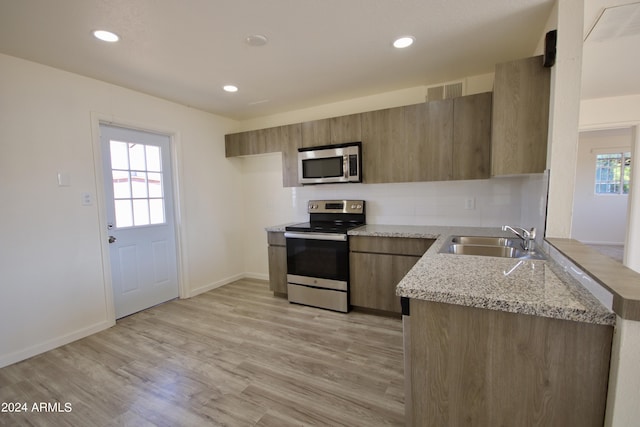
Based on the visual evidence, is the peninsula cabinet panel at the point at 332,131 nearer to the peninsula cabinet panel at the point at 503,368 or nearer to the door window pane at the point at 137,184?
the door window pane at the point at 137,184

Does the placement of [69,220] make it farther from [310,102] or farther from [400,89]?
[400,89]

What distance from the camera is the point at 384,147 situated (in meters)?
2.90

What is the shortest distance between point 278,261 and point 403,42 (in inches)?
99.7

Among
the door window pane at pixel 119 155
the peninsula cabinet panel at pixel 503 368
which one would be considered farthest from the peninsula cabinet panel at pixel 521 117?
the door window pane at pixel 119 155

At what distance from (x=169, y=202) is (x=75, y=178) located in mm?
974

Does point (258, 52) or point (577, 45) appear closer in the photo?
point (577, 45)

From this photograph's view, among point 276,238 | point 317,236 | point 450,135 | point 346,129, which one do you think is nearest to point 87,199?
point 276,238

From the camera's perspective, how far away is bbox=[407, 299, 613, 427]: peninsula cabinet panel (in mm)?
930

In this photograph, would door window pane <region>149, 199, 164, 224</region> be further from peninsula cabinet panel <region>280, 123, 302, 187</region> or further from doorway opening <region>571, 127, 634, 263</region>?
doorway opening <region>571, 127, 634, 263</region>

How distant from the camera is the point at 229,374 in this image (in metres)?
2.00

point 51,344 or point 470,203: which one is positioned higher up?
point 470,203

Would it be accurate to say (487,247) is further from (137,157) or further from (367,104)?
(137,157)

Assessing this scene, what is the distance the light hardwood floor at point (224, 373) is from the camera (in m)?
1.64

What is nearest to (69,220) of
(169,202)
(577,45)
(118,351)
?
(169,202)
